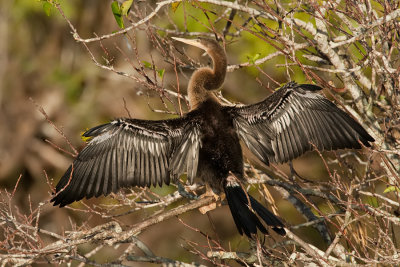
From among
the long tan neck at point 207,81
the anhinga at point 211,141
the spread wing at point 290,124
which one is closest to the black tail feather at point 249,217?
the anhinga at point 211,141

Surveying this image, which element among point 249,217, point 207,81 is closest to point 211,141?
point 207,81

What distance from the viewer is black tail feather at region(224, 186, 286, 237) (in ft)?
13.8

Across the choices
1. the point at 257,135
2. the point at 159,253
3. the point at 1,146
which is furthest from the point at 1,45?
the point at 257,135

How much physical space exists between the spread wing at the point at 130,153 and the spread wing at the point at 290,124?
17.3 inches

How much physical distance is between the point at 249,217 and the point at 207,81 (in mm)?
1267

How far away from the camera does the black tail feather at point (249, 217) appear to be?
421 centimetres

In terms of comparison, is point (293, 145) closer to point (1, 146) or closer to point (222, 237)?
point (222, 237)

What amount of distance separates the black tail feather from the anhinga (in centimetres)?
12

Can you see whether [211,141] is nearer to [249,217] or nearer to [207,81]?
[207,81]

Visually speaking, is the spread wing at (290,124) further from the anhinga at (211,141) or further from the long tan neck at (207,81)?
the long tan neck at (207,81)

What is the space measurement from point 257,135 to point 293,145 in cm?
29

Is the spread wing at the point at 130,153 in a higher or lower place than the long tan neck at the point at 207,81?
lower

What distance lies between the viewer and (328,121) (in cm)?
488

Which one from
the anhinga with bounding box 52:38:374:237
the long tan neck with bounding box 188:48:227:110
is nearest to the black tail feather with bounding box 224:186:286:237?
the anhinga with bounding box 52:38:374:237
